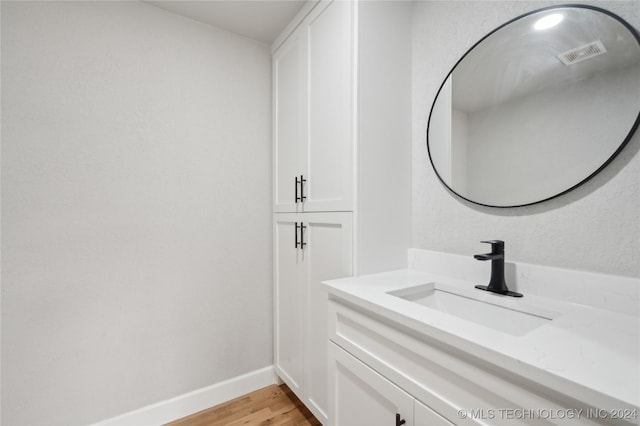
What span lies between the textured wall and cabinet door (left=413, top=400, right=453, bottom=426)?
0.65 meters

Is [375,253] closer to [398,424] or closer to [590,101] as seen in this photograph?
[398,424]

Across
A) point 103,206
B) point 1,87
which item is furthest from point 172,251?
point 1,87

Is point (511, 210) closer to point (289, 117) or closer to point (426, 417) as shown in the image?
point (426, 417)

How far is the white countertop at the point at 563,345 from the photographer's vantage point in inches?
18.0

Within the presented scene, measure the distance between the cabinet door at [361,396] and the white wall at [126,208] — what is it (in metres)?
1.00

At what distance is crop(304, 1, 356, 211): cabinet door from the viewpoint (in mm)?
1269

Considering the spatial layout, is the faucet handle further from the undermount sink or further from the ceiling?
the ceiling

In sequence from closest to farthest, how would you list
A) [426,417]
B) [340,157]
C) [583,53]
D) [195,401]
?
[426,417] < [583,53] < [340,157] < [195,401]

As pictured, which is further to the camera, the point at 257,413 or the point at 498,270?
the point at 257,413

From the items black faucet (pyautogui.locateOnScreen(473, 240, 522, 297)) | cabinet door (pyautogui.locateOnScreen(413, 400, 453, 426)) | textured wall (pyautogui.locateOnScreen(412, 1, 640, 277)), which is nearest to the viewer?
cabinet door (pyautogui.locateOnScreen(413, 400, 453, 426))

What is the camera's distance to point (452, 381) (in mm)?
675

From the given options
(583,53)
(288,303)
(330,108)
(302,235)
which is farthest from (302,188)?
(583,53)

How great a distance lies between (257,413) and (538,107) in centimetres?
210

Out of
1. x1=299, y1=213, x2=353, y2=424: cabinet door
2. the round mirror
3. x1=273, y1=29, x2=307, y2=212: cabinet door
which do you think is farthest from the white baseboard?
the round mirror
